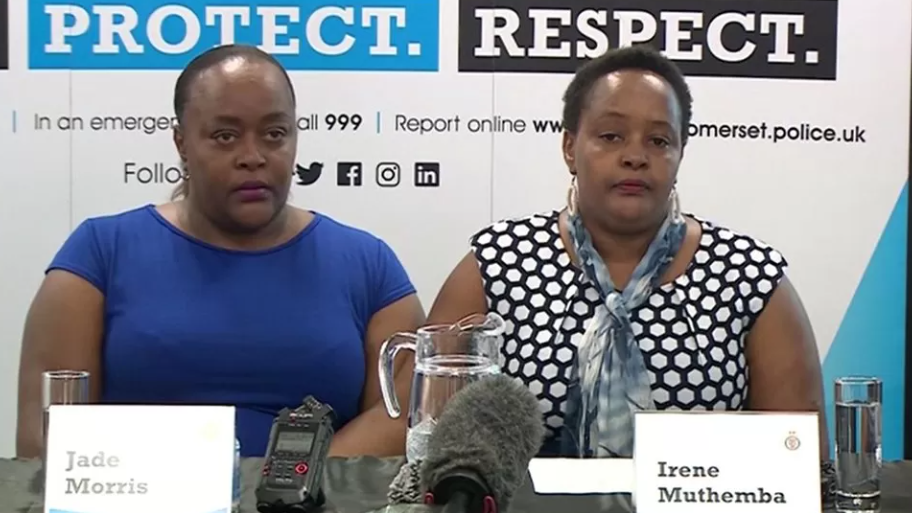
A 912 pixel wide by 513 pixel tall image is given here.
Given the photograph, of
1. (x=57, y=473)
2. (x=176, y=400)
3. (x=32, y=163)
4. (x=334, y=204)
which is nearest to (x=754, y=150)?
(x=334, y=204)

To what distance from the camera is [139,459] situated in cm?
115

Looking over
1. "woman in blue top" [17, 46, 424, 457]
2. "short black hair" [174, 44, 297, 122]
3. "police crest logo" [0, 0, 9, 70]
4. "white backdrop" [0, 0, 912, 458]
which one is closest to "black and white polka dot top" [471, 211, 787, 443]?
"woman in blue top" [17, 46, 424, 457]

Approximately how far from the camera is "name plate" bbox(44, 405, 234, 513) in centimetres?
114

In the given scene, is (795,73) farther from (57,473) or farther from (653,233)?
(57,473)

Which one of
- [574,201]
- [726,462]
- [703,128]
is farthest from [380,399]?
[703,128]

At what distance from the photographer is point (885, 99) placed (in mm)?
2633

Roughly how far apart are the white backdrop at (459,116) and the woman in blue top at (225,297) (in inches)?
21.2

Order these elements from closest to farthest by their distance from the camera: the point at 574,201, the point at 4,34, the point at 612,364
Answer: the point at 612,364 < the point at 574,201 < the point at 4,34

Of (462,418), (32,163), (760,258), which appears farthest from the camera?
(32,163)

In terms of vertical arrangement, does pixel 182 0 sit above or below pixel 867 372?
above

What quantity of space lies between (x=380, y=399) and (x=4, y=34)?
1.30m

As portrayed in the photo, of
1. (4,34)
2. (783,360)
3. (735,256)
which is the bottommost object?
(783,360)

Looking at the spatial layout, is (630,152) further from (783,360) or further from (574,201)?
(783,360)

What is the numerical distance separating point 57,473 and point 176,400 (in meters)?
0.84
